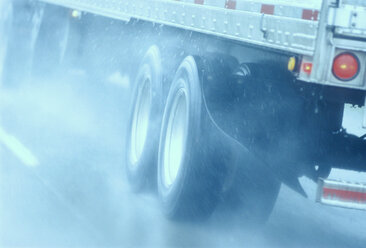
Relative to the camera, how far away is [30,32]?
1363cm

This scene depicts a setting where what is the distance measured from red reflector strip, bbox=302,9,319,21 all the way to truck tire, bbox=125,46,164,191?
2.85 metres

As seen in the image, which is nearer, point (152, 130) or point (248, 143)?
point (248, 143)

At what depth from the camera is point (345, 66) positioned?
5.08 meters

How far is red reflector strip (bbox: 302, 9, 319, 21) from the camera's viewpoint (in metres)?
5.07

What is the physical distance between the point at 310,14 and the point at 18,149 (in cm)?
522

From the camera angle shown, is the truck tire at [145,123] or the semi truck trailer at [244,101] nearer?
the semi truck trailer at [244,101]

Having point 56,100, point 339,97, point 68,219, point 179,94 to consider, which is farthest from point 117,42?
point 339,97

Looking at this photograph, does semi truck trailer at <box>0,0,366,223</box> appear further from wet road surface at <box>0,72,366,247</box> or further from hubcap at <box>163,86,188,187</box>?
wet road surface at <box>0,72,366,247</box>

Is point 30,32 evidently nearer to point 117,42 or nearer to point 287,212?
point 117,42

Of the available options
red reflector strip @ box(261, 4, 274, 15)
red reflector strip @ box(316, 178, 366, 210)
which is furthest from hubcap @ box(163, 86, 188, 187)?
red reflector strip @ box(316, 178, 366, 210)

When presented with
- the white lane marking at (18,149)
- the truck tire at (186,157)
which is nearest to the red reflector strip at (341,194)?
the truck tire at (186,157)

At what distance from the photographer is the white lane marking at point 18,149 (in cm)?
892

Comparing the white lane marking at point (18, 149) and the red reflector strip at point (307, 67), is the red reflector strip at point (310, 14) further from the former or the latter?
the white lane marking at point (18, 149)

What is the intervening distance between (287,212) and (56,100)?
6195 millimetres
